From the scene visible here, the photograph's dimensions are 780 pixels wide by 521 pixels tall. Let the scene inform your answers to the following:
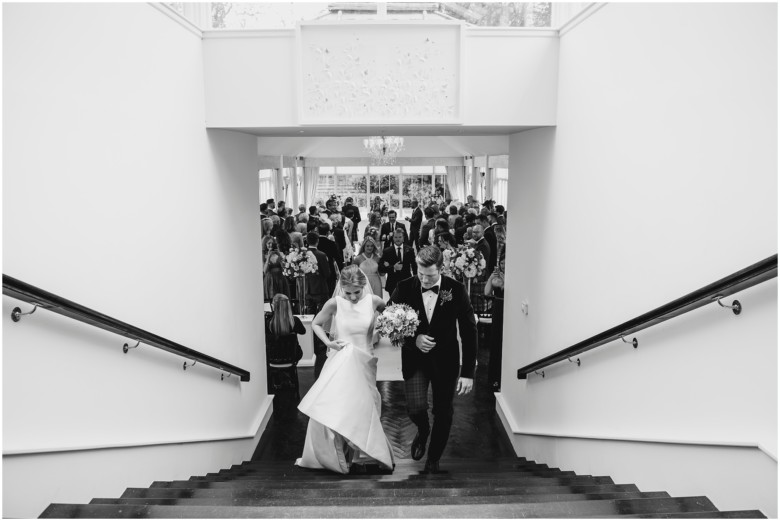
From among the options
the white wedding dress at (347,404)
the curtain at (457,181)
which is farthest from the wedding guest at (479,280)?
the curtain at (457,181)

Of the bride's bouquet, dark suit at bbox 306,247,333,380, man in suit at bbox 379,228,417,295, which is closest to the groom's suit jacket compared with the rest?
the bride's bouquet

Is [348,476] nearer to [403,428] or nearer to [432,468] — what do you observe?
[432,468]

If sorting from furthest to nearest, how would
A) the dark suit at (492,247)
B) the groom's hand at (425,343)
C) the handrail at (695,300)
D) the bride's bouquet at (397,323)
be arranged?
the dark suit at (492,247)
the groom's hand at (425,343)
the bride's bouquet at (397,323)
the handrail at (695,300)

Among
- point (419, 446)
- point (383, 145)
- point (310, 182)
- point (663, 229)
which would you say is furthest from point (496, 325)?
point (310, 182)

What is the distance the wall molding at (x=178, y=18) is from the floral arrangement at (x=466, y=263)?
4.65m

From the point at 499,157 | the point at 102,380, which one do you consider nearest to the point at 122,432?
the point at 102,380

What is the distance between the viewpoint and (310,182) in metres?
29.2

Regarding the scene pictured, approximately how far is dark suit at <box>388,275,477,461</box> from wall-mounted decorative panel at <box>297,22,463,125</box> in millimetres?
1666

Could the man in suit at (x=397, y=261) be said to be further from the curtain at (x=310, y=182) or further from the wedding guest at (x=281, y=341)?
the curtain at (x=310, y=182)

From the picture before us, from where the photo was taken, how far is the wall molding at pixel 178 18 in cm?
439

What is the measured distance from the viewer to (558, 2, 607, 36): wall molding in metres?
4.62

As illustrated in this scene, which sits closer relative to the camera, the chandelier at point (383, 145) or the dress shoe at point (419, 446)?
the dress shoe at point (419, 446)

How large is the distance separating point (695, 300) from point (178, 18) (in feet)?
13.4

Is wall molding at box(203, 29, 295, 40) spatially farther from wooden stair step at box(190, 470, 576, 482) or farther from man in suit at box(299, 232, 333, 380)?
man in suit at box(299, 232, 333, 380)
